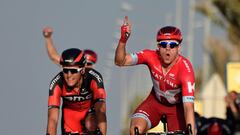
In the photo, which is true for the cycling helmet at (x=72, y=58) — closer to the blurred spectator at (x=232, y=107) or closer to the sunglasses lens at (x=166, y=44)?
the sunglasses lens at (x=166, y=44)

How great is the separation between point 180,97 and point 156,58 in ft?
2.65

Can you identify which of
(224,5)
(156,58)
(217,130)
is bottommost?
(217,130)

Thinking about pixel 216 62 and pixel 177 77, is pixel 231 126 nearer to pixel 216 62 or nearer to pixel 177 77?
pixel 177 77

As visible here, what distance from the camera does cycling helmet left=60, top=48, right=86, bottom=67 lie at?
16.7 metres

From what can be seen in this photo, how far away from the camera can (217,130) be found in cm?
2125

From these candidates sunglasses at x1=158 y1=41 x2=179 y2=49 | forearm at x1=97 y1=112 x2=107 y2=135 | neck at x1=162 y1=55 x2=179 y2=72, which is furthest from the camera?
neck at x1=162 y1=55 x2=179 y2=72

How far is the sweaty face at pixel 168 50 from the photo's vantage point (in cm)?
1717

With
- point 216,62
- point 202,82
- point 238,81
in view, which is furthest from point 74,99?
point 202,82

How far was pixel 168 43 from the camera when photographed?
17156 millimetres

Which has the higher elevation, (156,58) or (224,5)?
(224,5)

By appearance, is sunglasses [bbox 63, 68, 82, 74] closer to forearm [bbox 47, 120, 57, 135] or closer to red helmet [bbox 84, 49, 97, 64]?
forearm [bbox 47, 120, 57, 135]

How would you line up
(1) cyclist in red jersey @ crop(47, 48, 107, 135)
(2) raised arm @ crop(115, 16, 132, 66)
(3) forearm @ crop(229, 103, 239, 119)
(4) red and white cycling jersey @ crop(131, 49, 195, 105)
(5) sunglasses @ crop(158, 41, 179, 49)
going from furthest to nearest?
(3) forearm @ crop(229, 103, 239, 119) < (4) red and white cycling jersey @ crop(131, 49, 195, 105) < (5) sunglasses @ crop(158, 41, 179, 49) < (1) cyclist in red jersey @ crop(47, 48, 107, 135) < (2) raised arm @ crop(115, 16, 132, 66)

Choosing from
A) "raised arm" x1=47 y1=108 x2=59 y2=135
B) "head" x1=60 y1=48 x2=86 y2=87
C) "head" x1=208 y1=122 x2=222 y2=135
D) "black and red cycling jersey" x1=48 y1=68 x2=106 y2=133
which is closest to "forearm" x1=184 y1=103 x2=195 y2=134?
"black and red cycling jersey" x1=48 y1=68 x2=106 y2=133

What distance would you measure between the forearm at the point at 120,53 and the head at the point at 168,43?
0.71m
